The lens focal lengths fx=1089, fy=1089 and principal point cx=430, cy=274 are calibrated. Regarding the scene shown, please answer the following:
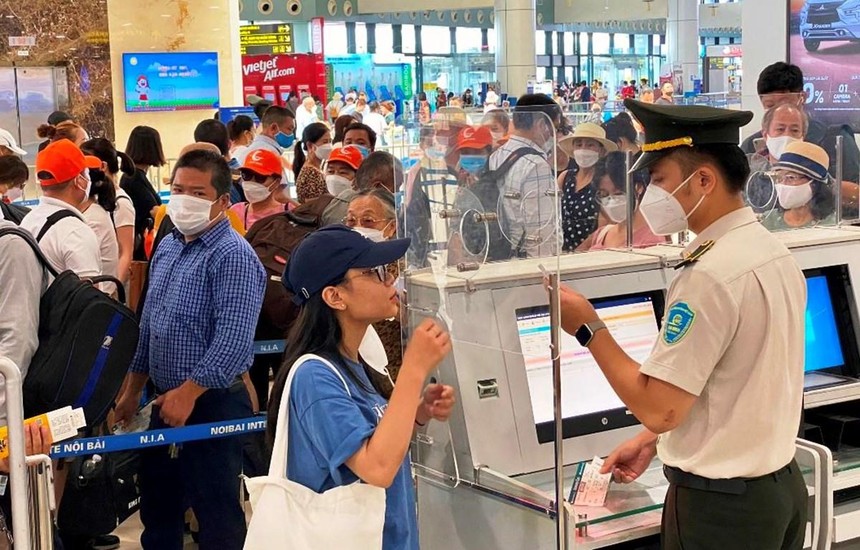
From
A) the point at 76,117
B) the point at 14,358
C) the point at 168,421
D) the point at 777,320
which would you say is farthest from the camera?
the point at 76,117

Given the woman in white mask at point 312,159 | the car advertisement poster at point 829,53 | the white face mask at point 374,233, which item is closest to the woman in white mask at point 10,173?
the woman in white mask at point 312,159

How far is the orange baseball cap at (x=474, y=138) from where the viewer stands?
283cm

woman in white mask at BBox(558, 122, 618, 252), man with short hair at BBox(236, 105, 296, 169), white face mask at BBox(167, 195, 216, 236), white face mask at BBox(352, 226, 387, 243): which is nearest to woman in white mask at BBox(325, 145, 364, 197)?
woman in white mask at BBox(558, 122, 618, 252)

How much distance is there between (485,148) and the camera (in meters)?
2.85

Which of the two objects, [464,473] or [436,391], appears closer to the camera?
[436,391]

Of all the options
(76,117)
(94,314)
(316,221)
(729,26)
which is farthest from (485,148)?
(729,26)

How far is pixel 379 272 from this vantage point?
236 cm

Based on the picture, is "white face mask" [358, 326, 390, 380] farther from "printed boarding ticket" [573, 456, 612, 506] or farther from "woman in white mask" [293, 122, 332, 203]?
"woman in white mask" [293, 122, 332, 203]

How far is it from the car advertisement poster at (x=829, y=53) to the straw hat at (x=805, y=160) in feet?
16.7

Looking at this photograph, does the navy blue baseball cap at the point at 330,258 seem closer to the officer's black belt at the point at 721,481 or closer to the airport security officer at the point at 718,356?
the airport security officer at the point at 718,356

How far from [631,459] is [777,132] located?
6.22ft

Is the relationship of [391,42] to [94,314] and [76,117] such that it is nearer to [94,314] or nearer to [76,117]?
→ [76,117]

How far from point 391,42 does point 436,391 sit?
33524 mm

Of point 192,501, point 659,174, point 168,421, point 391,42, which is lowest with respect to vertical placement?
point 192,501
